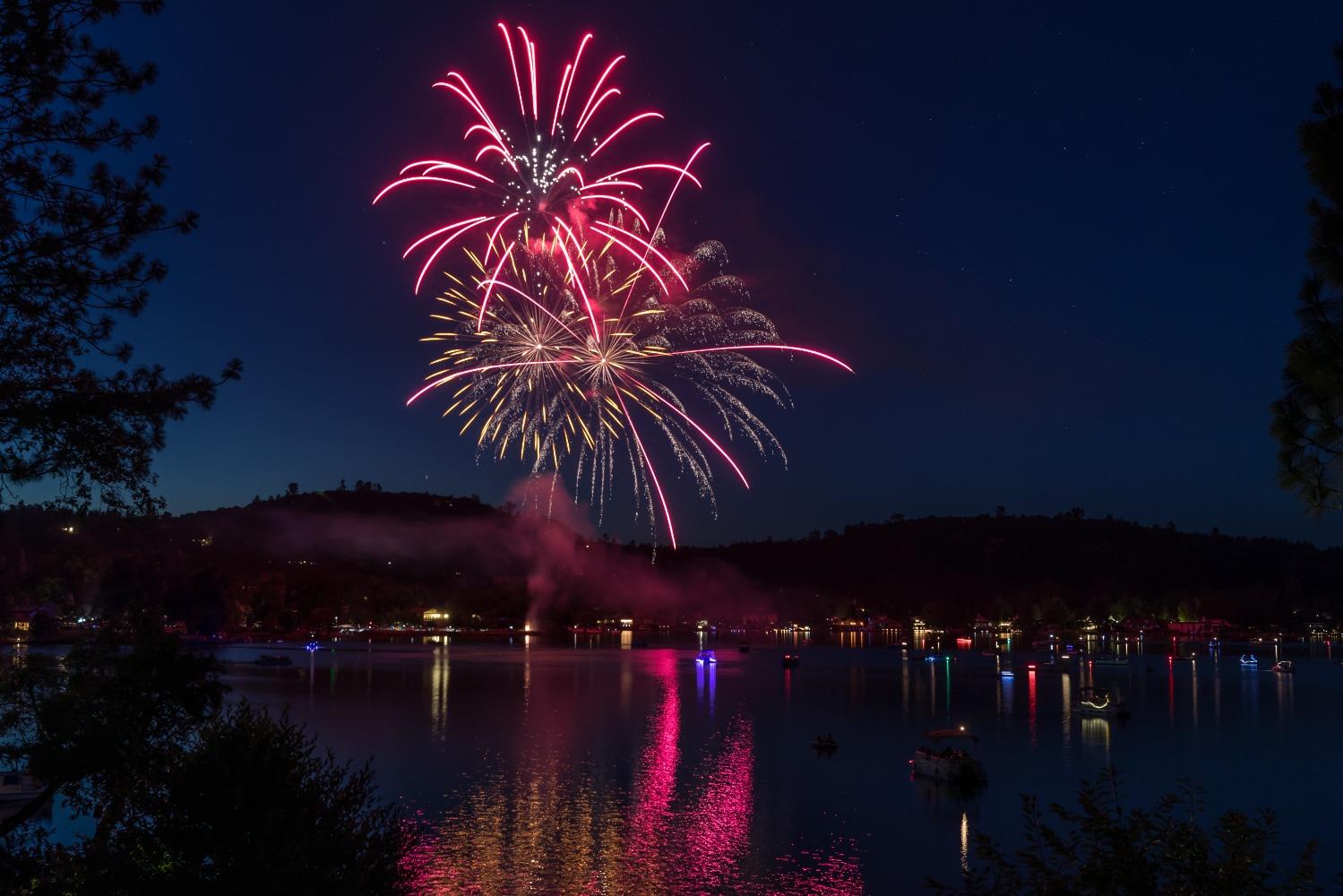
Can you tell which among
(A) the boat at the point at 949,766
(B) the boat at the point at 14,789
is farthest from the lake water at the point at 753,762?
(B) the boat at the point at 14,789

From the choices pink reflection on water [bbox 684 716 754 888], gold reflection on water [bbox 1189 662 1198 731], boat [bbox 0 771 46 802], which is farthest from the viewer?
gold reflection on water [bbox 1189 662 1198 731]

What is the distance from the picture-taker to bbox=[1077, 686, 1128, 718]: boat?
70.1 m

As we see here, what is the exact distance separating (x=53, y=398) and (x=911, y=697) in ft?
265

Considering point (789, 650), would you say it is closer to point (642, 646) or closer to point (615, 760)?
point (642, 646)

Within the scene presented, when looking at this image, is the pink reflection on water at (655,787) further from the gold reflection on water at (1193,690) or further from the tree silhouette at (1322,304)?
the gold reflection on water at (1193,690)

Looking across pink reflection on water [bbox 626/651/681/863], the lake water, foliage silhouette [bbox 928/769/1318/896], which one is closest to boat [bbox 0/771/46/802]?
the lake water

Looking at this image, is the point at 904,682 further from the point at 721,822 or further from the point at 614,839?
the point at 614,839

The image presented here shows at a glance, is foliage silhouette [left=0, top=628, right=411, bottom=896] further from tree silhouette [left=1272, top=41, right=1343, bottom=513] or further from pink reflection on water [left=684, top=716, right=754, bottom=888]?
pink reflection on water [left=684, top=716, right=754, bottom=888]

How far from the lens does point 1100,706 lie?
71.1 metres

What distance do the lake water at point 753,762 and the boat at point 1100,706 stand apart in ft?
3.35

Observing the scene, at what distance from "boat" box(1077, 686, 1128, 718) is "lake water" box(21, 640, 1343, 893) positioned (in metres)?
1.02

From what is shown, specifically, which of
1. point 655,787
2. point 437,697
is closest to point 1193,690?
point 437,697

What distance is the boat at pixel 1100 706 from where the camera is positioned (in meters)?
70.1

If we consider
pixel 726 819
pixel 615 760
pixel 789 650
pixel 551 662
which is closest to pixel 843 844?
pixel 726 819
